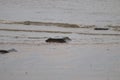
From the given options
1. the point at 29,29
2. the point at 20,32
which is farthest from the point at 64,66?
the point at 29,29

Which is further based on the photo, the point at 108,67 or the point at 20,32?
the point at 20,32

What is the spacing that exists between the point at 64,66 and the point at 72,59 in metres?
0.45

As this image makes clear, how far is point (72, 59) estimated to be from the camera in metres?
4.99

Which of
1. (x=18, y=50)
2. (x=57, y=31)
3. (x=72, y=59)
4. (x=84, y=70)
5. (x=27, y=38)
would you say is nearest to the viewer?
(x=84, y=70)

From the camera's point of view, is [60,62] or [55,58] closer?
[60,62]

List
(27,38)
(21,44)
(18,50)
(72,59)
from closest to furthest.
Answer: (72,59) → (18,50) → (21,44) → (27,38)

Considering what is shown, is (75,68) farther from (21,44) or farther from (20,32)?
(20,32)

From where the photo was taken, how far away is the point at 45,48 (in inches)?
228

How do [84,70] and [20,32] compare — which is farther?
[20,32]

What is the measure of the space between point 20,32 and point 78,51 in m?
2.89

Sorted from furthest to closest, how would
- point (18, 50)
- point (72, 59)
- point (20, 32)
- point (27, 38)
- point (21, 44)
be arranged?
1. point (20, 32)
2. point (27, 38)
3. point (21, 44)
4. point (18, 50)
5. point (72, 59)

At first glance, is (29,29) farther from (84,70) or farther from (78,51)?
(84,70)

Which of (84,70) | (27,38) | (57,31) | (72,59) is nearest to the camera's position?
(84,70)

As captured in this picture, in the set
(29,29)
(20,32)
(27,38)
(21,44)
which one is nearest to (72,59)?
(21,44)
